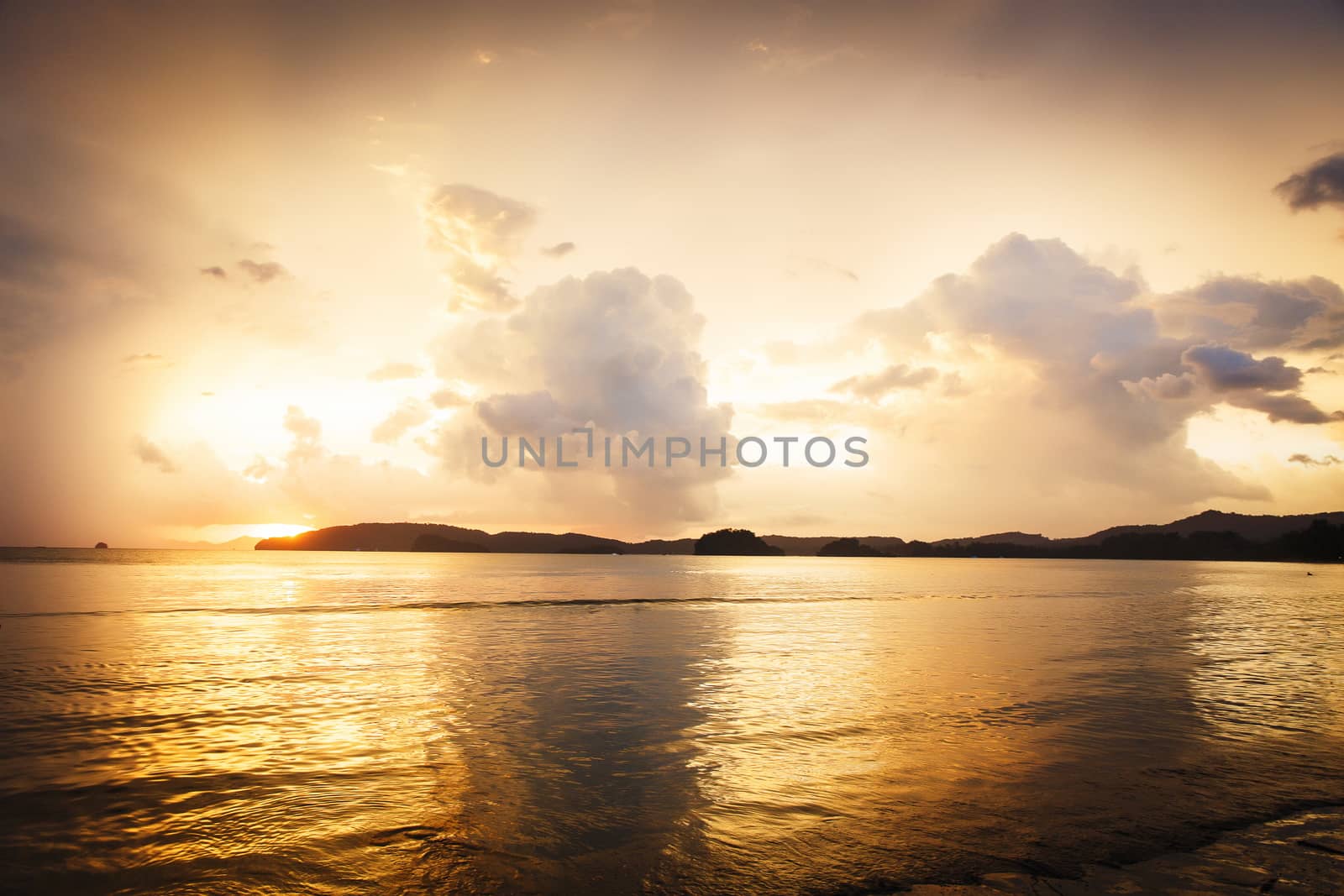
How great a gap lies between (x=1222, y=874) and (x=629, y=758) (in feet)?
29.2

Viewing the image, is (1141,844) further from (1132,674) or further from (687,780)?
(1132,674)

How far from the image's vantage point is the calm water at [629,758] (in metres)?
8.54

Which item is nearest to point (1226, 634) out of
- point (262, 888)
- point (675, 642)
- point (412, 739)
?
point (675, 642)

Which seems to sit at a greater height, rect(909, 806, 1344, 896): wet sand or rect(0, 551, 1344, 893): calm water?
rect(909, 806, 1344, 896): wet sand

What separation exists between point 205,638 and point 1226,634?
5036 centimetres

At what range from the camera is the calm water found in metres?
8.54

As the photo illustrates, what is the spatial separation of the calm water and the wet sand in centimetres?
39

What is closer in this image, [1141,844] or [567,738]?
[1141,844]

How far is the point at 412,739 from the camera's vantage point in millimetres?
14398

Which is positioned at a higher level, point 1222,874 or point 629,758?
point 1222,874

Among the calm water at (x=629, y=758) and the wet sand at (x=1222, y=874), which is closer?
the wet sand at (x=1222, y=874)

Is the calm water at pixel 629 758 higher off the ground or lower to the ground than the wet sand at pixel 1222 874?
lower

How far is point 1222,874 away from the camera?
8039 mm

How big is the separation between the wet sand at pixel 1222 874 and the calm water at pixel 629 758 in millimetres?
392
